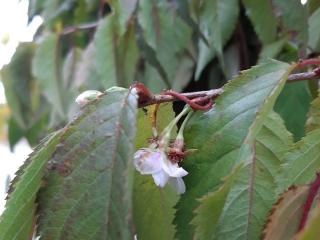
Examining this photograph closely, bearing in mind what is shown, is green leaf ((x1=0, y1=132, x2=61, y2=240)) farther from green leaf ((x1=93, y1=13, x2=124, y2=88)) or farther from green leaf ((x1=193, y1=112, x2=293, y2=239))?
green leaf ((x1=93, y1=13, x2=124, y2=88))

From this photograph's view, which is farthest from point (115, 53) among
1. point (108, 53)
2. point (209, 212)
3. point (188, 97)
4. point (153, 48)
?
point (209, 212)

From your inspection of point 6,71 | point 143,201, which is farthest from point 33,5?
point 143,201

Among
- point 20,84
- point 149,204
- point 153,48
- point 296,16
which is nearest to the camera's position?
point 149,204

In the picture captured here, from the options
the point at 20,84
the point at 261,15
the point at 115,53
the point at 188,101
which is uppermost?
the point at 20,84

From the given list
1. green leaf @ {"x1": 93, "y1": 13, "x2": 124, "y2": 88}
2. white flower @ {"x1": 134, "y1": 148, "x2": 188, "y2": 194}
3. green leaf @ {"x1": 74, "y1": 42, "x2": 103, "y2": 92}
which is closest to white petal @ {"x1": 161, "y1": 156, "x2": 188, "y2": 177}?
white flower @ {"x1": 134, "y1": 148, "x2": 188, "y2": 194}

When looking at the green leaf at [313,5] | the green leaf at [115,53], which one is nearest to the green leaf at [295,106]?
the green leaf at [313,5]

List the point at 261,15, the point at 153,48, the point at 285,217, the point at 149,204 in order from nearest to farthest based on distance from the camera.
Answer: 1. the point at 285,217
2. the point at 149,204
3. the point at 261,15
4. the point at 153,48

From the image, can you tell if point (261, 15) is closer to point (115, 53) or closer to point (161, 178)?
point (115, 53)
